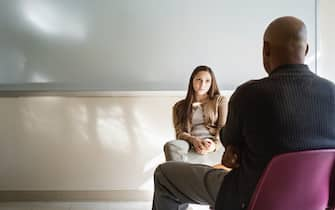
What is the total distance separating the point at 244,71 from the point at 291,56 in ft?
5.94

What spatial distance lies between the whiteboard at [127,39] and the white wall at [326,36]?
7cm

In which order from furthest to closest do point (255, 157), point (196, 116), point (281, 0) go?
point (281, 0)
point (196, 116)
point (255, 157)

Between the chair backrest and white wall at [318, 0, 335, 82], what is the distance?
1.99 m

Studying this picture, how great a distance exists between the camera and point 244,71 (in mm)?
3141

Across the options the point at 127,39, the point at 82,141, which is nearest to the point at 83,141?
the point at 82,141

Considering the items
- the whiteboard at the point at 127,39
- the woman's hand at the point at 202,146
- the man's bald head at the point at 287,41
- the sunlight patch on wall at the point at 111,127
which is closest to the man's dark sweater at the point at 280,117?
the man's bald head at the point at 287,41

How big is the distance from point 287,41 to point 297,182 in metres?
0.46

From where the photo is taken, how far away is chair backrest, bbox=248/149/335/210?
4.03 feet

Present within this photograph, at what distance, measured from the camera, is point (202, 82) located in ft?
9.00

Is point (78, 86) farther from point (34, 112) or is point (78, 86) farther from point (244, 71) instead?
point (244, 71)

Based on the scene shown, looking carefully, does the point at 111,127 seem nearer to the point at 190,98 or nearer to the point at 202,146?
the point at 190,98

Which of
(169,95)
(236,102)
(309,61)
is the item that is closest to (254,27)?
(309,61)

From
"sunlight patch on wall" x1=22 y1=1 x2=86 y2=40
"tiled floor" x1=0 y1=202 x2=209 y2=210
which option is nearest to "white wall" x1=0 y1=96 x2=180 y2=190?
"tiled floor" x1=0 y1=202 x2=209 y2=210

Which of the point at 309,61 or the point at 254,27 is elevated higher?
the point at 254,27
